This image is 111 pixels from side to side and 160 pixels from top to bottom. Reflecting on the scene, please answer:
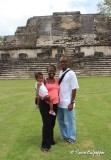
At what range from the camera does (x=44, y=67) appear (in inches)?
1150

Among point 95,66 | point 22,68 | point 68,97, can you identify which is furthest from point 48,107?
point 22,68

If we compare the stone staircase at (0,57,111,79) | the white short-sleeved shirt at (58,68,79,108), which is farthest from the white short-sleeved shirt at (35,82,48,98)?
the stone staircase at (0,57,111,79)

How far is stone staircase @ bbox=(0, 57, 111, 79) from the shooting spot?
28516 mm

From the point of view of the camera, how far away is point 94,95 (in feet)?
52.6

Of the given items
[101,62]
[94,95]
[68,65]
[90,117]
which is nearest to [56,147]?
[68,65]

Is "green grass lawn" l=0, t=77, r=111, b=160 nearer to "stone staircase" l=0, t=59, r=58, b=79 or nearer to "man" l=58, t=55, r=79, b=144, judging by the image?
"man" l=58, t=55, r=79, b=144

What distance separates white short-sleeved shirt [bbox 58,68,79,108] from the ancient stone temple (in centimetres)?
2045

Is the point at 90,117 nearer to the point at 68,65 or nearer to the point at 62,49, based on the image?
the point at 68,65

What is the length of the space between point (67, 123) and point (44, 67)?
70.1 ft

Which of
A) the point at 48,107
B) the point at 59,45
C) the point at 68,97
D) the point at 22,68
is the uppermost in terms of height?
the point at 59,45

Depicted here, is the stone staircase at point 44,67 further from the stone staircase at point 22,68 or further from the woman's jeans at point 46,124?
the woman's jeans at point 46,124

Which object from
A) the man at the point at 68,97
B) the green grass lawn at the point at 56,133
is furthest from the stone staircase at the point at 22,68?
the man at the point at 68,97

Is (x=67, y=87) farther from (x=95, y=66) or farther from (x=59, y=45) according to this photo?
(x=59, y=45)

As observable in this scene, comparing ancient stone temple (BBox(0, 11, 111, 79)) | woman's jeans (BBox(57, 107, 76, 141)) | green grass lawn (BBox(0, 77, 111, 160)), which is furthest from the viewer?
ancient stone temple (BBox(0, 11, 111, 79))
